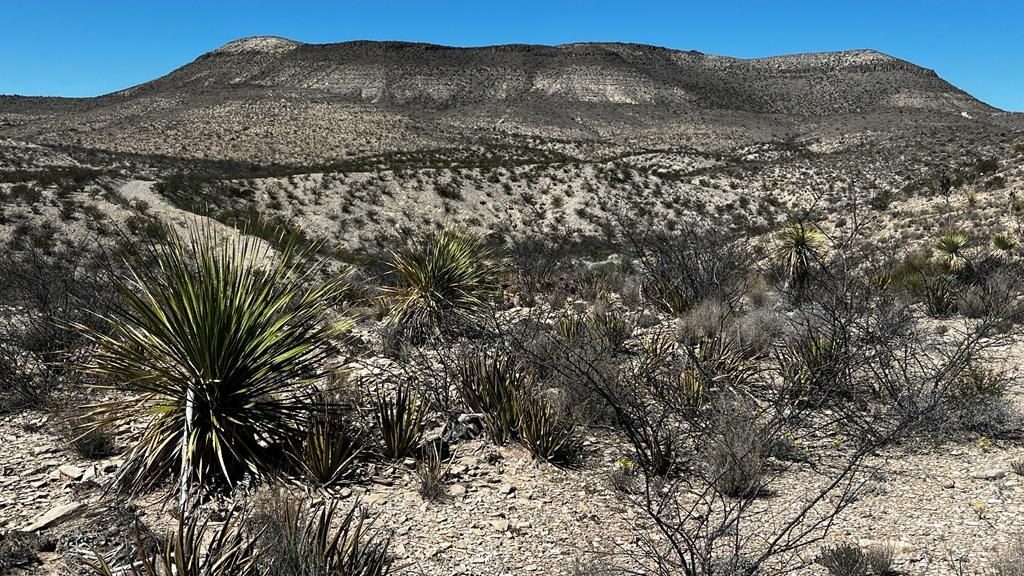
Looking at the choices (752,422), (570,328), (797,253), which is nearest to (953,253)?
(797,253)

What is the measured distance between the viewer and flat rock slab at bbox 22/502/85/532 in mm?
3863

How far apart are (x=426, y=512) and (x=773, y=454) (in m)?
2.95

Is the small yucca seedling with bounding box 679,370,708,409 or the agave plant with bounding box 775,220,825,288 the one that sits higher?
the agave plant with bounding box 775,220,825,288

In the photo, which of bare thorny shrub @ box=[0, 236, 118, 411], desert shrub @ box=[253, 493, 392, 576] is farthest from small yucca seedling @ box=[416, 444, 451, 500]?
bare thorny shrub @ box=[0, 236, 118, 411]

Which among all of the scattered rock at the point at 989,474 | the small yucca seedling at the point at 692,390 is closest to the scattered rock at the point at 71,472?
the small yucca seedling at the point at 692,390

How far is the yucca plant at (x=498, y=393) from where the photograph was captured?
5.32 meters

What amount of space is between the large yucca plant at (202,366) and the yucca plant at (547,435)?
5.98ft

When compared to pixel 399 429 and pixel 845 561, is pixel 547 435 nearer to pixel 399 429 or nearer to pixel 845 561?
pixel 399 429

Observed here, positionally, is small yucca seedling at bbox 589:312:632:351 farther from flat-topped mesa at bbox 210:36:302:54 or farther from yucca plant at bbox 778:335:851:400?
flat-topped mesa at bbox 210:36:302:54

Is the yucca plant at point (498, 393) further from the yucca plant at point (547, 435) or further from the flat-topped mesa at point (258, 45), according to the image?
the flat-topped mesa at point (258, 45)

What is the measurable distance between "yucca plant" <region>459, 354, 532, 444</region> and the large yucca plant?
1.59 metres

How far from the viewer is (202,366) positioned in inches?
169

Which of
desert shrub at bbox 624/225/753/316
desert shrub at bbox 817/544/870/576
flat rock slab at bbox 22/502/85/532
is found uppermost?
desert shrub at bbox 624/225/753/316

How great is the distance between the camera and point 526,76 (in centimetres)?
8975
